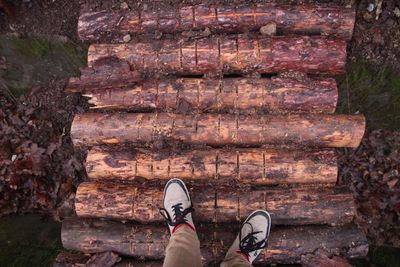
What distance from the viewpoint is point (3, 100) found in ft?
18.9

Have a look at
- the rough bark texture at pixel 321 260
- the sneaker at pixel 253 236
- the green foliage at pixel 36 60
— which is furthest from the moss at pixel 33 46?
the rough bark texture at pixel 321 260

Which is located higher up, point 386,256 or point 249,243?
point 249,243

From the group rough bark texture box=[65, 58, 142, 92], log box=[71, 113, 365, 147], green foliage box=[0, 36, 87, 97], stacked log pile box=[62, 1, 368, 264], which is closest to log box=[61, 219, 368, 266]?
stacked log pile box=[62, 1, 368, 264]

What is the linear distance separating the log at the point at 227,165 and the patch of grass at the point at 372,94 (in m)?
1.16

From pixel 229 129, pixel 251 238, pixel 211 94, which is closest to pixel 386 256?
pixel 251 238

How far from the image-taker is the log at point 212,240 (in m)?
4.42

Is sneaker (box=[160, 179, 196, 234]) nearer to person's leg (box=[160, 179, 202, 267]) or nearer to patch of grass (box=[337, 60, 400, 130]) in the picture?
person's leg (box=[160, 179, 202, 267])

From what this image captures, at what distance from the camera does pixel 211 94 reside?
184 inches

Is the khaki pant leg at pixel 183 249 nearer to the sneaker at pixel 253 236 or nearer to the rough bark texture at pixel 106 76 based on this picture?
the sneaker at pixel 253 236

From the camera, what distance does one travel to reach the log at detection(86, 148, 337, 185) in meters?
4.56

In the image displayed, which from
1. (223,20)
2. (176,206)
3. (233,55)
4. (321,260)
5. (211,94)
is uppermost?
(223,20)

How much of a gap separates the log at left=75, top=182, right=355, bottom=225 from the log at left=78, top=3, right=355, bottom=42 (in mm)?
2099

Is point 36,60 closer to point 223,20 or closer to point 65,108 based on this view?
point 65,108

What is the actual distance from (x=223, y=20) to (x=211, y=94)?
3.31 feet
